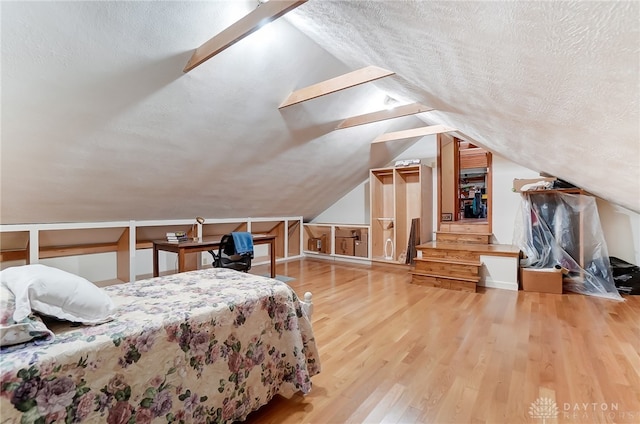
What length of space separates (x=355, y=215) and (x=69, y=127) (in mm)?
4682

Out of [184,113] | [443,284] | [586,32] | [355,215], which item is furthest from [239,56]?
[355,215]

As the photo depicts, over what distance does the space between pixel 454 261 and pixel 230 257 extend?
302 centimetres

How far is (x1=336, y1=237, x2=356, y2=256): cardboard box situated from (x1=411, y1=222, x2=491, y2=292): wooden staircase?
1543 millimetres

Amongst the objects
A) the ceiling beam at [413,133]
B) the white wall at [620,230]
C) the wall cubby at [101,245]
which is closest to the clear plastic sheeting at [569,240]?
the white wall at [620,230]

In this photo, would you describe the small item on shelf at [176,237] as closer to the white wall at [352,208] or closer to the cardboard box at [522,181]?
the white wall at [352,208]

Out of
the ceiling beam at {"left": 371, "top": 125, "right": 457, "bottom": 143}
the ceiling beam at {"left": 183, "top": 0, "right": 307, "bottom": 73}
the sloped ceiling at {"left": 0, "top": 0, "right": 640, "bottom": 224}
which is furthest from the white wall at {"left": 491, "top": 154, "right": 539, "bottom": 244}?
the ceiling beam at {"left": 183, "top": 0, "right": 307, "bottom": 73}

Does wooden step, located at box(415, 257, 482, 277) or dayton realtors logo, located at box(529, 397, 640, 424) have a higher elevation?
wooden step, located at box(415, 257, 482, 277)

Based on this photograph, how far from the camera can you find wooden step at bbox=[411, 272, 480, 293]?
3767mm

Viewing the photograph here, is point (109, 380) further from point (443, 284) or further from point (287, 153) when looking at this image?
point (443, 284)

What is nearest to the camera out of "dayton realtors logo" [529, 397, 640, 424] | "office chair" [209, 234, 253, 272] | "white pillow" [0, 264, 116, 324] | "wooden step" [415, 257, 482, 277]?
"white pillow" [0, 264, 116, 324]

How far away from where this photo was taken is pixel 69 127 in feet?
7.30

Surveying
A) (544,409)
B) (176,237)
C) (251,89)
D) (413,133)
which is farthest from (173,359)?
(413,133)

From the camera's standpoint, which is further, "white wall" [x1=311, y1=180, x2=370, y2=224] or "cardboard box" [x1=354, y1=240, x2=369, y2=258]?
"white wall" [x1=311, y1=180, x2=370, y2=224]

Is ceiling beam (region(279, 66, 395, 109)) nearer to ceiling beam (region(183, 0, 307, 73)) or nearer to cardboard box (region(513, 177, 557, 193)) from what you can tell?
ceiling beam (region(183, 0, 307, 73))
